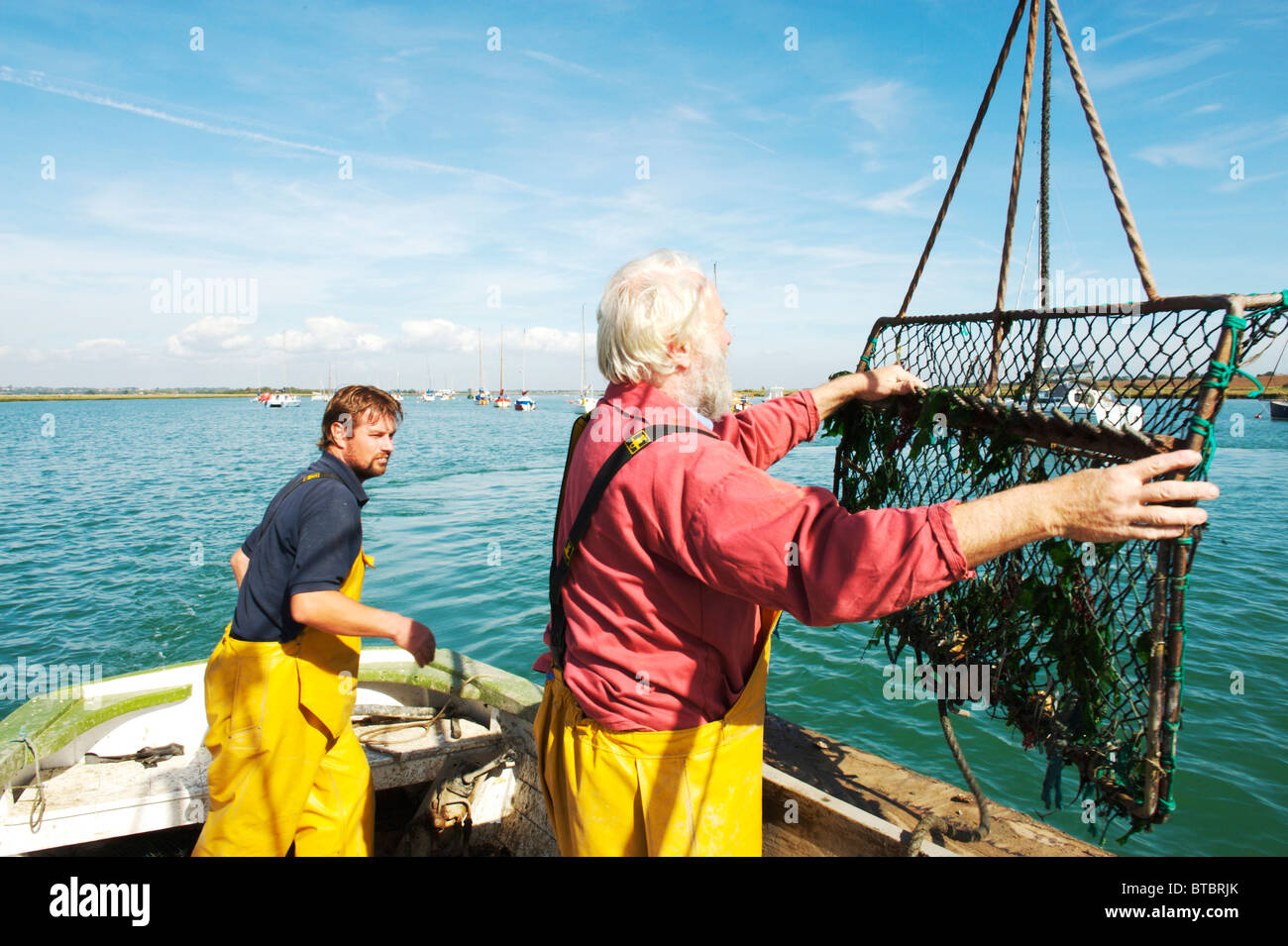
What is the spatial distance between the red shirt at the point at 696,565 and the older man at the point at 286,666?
1.40m

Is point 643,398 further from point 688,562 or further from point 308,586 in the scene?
point 308,586

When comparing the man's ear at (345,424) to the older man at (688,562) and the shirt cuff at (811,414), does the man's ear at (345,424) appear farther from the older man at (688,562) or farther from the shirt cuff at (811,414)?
the shirt cuff at (811,414)

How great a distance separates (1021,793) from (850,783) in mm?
4212

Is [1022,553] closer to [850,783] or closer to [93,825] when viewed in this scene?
[850,783]

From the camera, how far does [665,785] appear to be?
1.85 meters

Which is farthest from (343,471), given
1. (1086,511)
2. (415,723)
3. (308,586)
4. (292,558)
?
(1086,511)

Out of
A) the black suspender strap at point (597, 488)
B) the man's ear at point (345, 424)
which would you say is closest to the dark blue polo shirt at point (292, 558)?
the man's ear at point (345, 424)

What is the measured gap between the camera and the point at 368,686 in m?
5.09

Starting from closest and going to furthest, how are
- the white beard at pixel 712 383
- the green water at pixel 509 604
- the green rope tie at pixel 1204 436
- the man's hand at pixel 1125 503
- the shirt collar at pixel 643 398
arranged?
the man's hand at pixel 1125 503
the green rope tie at pixel 1204 436
the shirt collar at pixel 643 398
the white beard at pixel 712 383
the green water at pixel 509 604

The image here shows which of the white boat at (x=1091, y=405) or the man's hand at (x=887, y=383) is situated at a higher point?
the man's hand at (x=887, y=383)

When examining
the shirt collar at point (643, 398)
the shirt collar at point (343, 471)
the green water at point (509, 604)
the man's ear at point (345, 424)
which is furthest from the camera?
the green water at point (509, 604)

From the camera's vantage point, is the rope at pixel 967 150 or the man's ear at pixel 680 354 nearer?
the man's ear at pixel 680 354

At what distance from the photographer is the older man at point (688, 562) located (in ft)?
4.67
